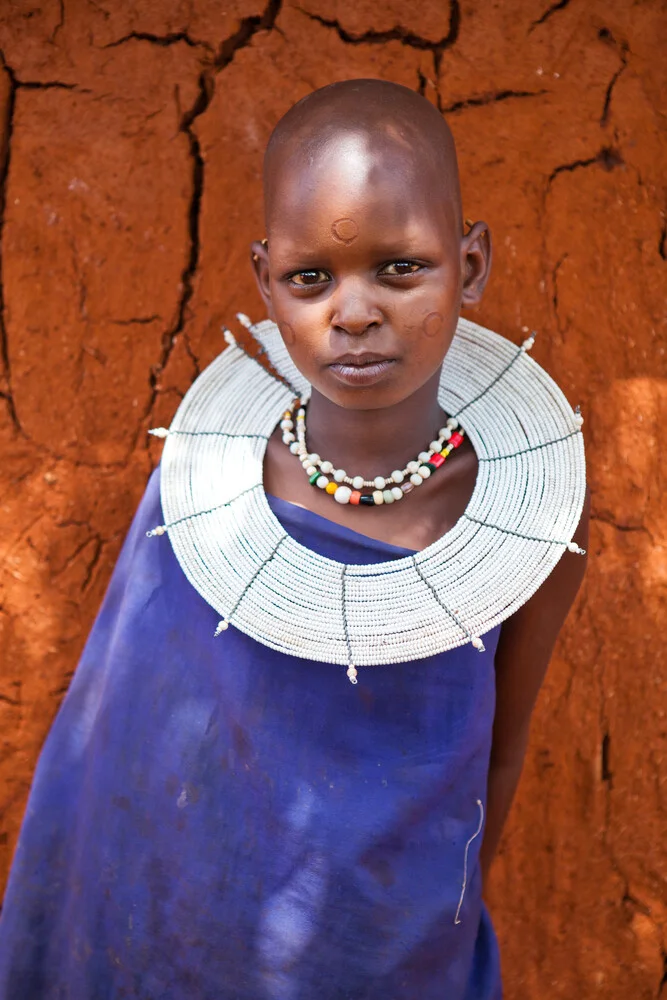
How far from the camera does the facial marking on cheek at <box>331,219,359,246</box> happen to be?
1.45 meters

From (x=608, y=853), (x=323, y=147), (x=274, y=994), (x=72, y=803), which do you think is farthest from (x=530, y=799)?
(x=323, y=147)

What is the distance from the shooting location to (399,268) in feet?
4.91

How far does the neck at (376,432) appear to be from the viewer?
171 cm

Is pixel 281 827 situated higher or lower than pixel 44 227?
lower

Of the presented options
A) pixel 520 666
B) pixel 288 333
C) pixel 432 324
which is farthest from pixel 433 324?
pixel 520 666

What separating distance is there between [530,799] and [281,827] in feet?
2.84

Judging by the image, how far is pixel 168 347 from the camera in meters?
2.35

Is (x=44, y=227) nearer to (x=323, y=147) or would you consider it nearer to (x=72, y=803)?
(x=323, y=147)

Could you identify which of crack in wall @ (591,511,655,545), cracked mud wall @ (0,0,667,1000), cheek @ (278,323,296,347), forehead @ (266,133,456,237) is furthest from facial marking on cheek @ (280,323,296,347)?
crack in wall @ (591,511,655,545)

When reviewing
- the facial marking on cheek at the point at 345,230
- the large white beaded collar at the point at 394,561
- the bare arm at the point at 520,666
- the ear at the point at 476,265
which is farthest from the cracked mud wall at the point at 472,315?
the facial marking on cheek at the point at 345,230

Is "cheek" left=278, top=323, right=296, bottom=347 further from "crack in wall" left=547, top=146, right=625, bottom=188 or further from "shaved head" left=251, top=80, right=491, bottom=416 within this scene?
"crack in wall" left=547, top=146, right=625, bottom=188

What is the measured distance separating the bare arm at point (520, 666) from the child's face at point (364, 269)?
0.46m

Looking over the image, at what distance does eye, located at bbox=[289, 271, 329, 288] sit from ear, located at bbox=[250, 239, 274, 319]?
0.45 feet

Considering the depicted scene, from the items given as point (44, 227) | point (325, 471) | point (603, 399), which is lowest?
point (325, 471)
